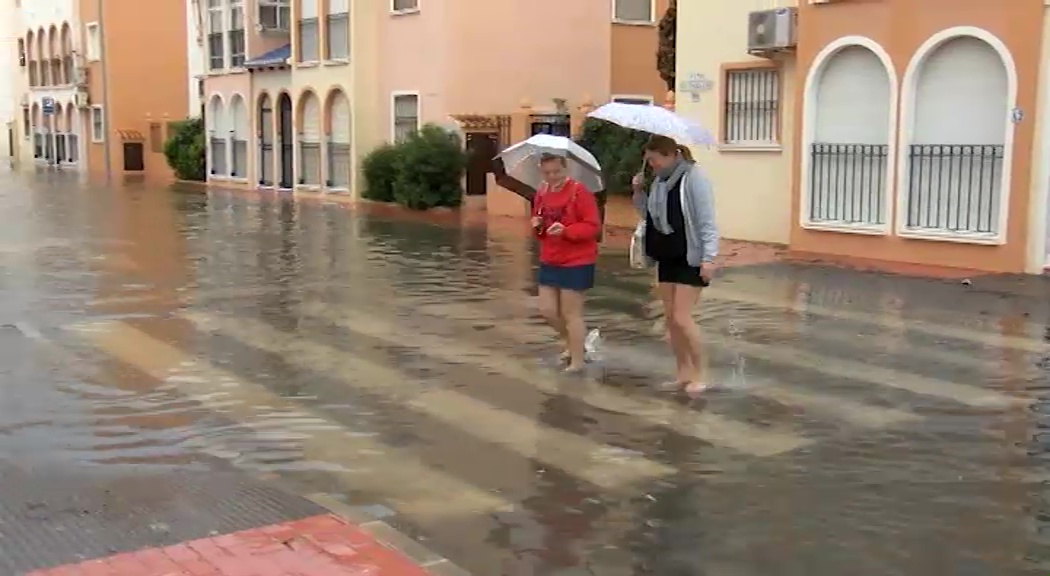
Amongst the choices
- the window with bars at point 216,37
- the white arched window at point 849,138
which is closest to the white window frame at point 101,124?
the window with bars at point 216,37

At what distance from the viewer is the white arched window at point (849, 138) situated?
1527 cm

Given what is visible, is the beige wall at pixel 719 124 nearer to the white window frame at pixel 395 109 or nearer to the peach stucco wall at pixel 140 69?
the white window frame at pixel 395 109

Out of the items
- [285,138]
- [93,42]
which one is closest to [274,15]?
[285,138]

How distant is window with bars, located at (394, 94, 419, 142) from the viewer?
27.4 metres

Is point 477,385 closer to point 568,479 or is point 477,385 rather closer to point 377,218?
point 568,479

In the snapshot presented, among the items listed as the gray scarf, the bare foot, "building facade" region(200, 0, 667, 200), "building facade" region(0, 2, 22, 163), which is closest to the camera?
the gray scarf

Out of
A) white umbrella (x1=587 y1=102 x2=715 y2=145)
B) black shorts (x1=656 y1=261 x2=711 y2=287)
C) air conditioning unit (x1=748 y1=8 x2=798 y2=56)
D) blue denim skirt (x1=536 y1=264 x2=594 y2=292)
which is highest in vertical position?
air conditioning unit (x1=748 y1=8 x2=798 y2=56)

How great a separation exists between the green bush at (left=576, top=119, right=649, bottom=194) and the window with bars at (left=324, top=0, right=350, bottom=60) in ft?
32.9

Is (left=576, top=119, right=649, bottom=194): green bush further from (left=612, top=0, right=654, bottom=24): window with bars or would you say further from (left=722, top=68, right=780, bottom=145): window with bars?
(left=612, top=0, right=654, bottom=24): window with bars

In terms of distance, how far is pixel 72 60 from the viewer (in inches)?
2018

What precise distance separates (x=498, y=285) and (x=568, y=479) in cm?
735

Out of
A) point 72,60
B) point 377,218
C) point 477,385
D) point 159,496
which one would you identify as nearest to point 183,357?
point 477,385

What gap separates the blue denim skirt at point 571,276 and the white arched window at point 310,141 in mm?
23171

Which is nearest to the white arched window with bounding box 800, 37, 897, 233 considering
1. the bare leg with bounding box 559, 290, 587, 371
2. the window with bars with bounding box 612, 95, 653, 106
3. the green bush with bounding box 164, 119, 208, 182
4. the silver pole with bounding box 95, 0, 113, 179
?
the bare leg with bounding box 559, 290, 587, 371
